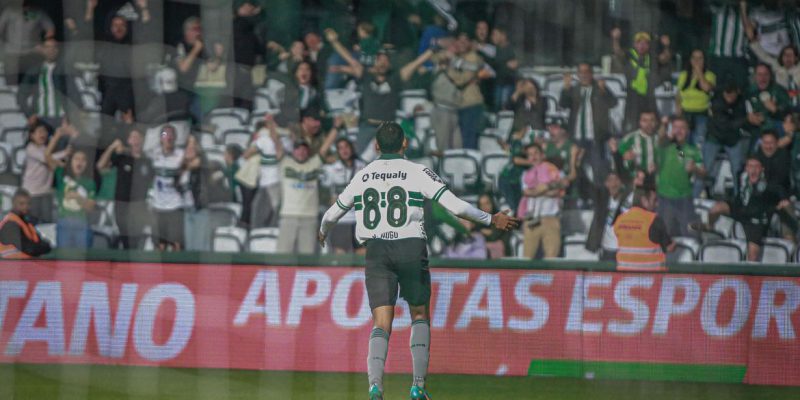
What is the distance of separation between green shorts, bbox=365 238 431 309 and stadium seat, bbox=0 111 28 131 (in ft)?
18.9

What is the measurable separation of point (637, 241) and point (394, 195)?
12.3ft

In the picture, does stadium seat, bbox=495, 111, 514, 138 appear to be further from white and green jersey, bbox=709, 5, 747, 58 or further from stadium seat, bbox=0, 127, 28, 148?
stadium seat, bbox=0, 127, 28, 148

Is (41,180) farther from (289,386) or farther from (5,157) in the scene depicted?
(289,386)

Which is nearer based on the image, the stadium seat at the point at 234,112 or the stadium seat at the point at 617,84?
the stadium seat at the point at 617,84

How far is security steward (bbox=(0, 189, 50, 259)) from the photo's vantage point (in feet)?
26.1

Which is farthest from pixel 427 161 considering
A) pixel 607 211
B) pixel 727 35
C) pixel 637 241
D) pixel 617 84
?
pixel 727 35

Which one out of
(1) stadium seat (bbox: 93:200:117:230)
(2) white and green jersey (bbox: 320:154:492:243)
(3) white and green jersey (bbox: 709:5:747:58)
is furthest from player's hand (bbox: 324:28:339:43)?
(2) white and green jersey (bbox: 320:154:492:243)

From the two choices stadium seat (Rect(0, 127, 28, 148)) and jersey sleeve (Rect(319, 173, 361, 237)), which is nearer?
jersey sleeve (Rect(319, 173, 361, 237))

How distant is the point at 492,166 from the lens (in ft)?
32.0

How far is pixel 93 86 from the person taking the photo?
998cm

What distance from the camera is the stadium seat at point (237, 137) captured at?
1000 centimetres

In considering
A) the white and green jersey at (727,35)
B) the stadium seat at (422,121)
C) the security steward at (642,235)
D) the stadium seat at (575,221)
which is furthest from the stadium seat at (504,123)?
the white and green jersey at (727,35)

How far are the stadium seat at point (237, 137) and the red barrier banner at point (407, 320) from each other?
99.3 inches

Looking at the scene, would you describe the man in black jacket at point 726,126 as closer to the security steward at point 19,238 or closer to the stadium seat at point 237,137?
the stadium seat at point 237,137
